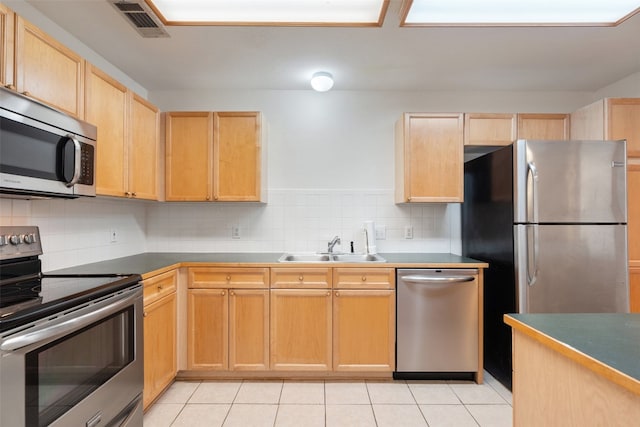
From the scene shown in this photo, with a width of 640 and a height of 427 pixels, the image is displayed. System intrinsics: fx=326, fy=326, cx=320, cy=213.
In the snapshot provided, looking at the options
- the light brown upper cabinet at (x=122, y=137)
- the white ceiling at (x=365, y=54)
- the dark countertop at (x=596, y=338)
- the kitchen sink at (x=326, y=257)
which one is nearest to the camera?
the dark countertop at (x=596, y=338)

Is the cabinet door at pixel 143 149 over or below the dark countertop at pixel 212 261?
over

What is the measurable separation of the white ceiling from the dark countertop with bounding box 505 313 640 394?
175cm

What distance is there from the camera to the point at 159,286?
2.15m

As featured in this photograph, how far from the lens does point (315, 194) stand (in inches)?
122

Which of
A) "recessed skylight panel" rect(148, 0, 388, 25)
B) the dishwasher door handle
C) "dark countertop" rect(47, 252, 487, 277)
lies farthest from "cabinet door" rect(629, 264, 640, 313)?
"recessed skylight panel" rect(148, 0, 388, 25)

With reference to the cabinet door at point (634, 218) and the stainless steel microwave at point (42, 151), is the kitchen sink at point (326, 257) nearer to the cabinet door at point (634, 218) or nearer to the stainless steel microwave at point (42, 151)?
the stainless steel microwave at point (42, 151)

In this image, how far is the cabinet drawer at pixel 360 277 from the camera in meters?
2.47

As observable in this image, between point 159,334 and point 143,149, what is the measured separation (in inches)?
53.6

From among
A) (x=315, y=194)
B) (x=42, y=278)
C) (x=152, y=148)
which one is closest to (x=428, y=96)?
(x=315, y=194)

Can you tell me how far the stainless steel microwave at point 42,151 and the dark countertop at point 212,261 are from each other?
564mm

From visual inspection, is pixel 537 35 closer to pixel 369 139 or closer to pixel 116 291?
pixel 369 139

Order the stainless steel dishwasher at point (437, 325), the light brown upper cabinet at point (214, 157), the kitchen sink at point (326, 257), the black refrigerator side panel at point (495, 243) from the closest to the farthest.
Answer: the black refrigerator side panel at point (495, 243), the stainless steel dishwasher at point (437, 325), the light brown upper cabinet at point (214, 157), the kitchen sink at point (326, 257)

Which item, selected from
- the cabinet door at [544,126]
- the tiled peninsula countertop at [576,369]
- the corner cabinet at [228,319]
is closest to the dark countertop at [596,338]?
the tiled peninsula countertop at [576,369]

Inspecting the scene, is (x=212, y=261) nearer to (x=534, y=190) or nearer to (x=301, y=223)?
(x=301, y=223)
